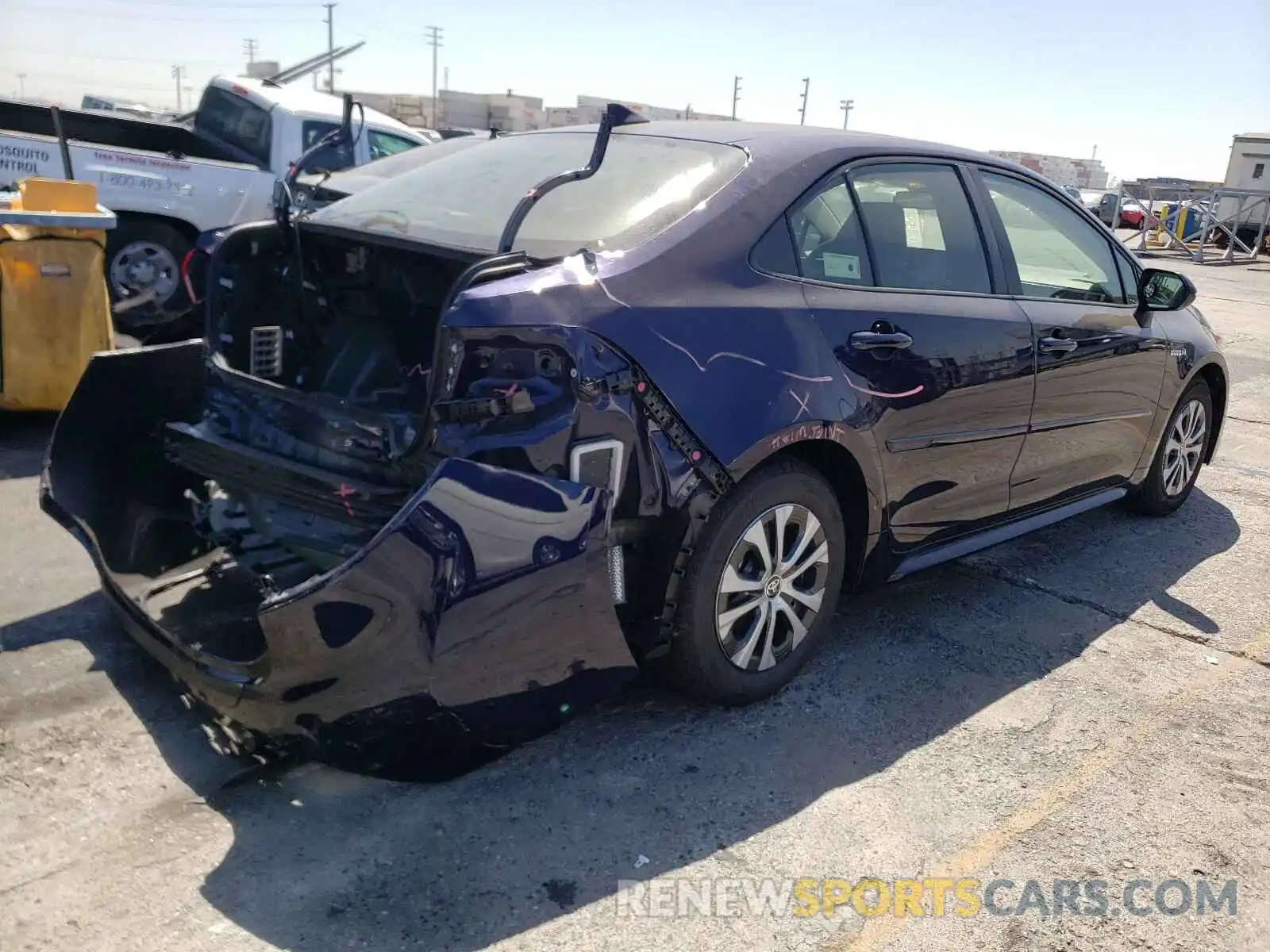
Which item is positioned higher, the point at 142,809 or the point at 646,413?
the point at 646,413

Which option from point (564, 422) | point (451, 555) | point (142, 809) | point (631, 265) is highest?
point (631, 265)

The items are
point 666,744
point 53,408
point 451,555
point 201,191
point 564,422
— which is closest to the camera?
point 451,555

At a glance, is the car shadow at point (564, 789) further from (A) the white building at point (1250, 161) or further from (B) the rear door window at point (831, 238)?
(A) the white building at point (1250, 161)

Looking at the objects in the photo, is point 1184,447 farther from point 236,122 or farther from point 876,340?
point 236,122

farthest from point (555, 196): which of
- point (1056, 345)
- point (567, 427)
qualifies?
point (1056, 345)

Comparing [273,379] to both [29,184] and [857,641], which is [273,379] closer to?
[857,641]

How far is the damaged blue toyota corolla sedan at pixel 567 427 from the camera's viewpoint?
8.32 ft

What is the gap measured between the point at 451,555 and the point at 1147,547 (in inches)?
157

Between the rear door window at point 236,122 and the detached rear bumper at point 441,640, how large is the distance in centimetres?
668

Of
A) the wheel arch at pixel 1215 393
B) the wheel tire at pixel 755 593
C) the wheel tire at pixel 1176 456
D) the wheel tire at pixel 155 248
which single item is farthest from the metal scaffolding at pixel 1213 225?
the wheel tire at pixel 755 593

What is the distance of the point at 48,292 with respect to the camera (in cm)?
537

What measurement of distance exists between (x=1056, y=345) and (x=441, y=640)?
2.81m

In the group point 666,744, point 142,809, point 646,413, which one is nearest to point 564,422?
point 646,413

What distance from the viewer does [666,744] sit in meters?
3.16
